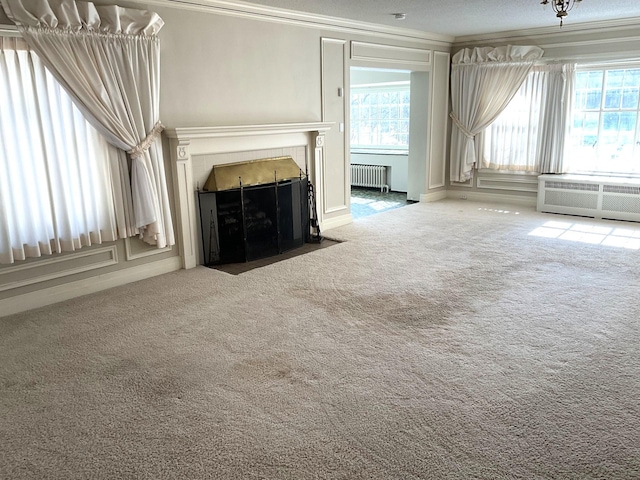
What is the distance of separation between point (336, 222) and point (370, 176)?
3.04 m

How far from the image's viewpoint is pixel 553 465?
2166 mm

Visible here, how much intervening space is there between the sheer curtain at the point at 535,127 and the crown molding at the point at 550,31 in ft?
1.47

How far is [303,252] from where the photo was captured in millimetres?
5566

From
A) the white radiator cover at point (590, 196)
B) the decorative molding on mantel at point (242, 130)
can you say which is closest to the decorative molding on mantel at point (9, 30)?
the decorative molding on mantel at point (242, 130)

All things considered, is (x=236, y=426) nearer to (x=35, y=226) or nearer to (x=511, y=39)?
(x=35, y=226)

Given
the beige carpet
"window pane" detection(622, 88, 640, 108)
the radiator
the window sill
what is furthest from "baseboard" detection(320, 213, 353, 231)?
"window pane" detection(622, 88, 640, 108)

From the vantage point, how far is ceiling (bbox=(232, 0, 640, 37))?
5.23 metres

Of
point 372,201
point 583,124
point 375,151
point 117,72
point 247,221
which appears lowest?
point 372,201

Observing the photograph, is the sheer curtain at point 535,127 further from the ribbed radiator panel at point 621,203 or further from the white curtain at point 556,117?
the ribbed radiator panel at point 621,203

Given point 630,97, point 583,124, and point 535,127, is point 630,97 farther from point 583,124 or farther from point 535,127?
point 535,127

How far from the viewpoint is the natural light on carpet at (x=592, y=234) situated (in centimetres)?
568

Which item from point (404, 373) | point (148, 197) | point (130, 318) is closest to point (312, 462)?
point (404, 373)

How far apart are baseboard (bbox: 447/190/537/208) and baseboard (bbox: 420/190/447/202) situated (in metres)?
0.11

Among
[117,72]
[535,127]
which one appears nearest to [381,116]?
[535,127]
